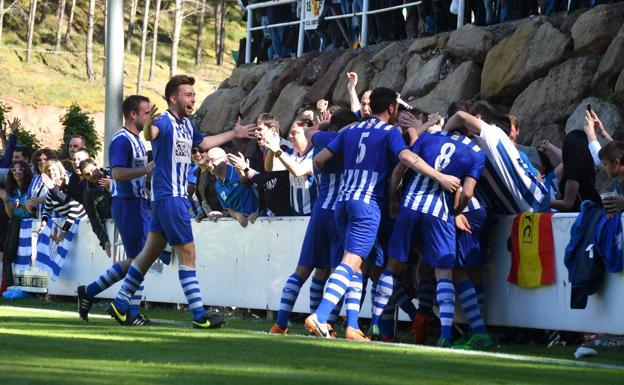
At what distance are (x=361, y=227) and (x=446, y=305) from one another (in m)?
0.98

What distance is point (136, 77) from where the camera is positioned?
89.4 metres

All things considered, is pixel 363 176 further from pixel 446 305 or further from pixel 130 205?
pixel 130 205

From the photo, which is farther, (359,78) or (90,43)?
(90,43)

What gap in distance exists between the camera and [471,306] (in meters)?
12.2

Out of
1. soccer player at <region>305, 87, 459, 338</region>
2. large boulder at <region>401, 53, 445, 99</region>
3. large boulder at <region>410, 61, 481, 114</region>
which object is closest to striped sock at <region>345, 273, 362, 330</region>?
soccer player at <region>305, 87, 459, 338</region>

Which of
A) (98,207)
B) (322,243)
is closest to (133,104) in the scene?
(322,243)

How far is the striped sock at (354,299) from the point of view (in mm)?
12000

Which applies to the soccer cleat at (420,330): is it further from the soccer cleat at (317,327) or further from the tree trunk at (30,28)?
the tree trunk at (30,28)

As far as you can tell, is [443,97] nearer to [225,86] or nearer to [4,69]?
[225,86]

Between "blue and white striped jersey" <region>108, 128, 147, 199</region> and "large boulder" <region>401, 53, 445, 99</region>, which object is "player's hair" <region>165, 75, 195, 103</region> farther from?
"large boulder" <region>401, 53, 445, 99</region>

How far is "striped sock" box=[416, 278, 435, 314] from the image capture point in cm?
1270

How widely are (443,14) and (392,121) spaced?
10.1 metres

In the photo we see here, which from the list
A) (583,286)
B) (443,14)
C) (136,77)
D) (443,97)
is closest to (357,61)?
(443,14)

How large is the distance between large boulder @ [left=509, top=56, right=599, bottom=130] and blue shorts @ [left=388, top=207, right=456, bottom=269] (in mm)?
5932
